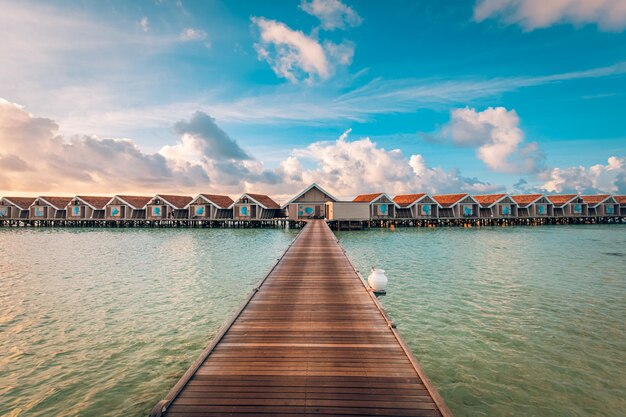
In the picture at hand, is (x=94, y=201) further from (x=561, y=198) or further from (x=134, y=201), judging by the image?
(x=561, y=198)

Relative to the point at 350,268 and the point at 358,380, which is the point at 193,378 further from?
the point at 350,268

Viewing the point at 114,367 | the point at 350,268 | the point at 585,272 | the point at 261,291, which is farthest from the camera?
the point at 585,272

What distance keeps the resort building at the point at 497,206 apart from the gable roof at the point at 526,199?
1.64 meters

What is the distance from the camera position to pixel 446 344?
26.2 ft

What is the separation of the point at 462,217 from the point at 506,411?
52693 mm

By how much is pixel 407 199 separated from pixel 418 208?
2.95 meters

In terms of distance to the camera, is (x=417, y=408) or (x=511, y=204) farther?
(x=511, y=204)

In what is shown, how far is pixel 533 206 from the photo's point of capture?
5688 centimetres

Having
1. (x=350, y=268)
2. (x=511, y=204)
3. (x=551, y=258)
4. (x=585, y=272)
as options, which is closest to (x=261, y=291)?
(x=350, y=268)

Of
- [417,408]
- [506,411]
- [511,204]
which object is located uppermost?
[511,204]

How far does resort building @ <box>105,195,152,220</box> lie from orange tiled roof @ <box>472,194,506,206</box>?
60761 millimetres

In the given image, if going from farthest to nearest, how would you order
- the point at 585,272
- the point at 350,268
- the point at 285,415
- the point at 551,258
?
the point at 551,258 → the point at 585,272 → the point at 350,268 → the point at 285,415

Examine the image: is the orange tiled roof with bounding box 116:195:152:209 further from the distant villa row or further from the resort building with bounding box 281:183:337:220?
the resort building with bounding box 281:183:337:220

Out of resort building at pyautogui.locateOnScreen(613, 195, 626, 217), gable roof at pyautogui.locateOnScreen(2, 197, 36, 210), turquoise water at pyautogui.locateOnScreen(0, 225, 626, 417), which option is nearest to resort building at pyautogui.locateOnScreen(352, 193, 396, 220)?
turquoise water at pyautogui.locateOnScreen(0, 225, 626, 417)
